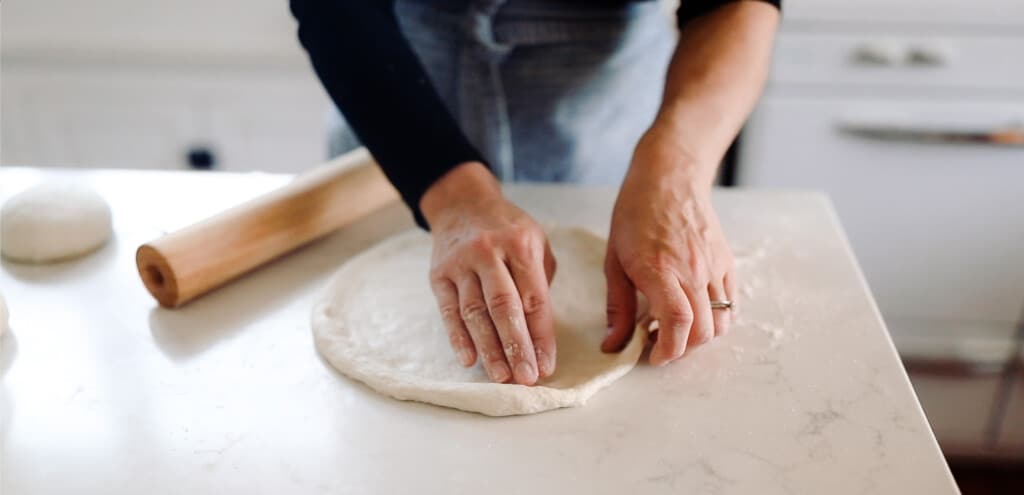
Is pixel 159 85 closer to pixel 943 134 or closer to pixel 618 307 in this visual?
pixel 618 307

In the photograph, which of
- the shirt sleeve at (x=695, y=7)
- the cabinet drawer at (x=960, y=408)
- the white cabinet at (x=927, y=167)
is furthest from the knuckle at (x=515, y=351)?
the cabinet drawer at (x=960, y=408)

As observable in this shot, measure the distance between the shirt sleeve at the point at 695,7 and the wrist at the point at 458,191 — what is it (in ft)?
1.03

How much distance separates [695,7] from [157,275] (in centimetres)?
64

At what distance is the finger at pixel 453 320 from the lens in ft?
2.27

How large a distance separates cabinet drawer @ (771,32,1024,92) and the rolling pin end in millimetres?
1121

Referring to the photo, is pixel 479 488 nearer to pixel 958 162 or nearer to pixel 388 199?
pixel 388 199

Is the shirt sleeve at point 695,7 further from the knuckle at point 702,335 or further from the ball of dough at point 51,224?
the ball of dough at point 51,224

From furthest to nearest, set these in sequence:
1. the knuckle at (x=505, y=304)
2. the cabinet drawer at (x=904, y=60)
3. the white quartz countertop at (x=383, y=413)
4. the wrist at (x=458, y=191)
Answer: the cabinet drawer at (x=904, y=60) < the wrist at (x=458, y=191) < the knuckle at (x=505, y=304) < the white quartz countertop at (x=383, y=413)

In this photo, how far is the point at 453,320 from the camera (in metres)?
0.71

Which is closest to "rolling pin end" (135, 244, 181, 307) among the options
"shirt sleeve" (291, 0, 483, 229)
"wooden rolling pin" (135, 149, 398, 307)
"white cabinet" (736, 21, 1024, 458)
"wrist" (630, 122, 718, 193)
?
"wooden rolling pin" (135, 149, 398, 307)

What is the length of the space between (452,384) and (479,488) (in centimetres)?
11

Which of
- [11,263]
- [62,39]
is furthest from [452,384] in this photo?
[62,39]

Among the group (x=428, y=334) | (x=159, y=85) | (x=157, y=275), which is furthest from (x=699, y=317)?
(x=159, y=85)

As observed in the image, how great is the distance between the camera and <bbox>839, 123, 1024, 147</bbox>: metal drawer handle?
145 cm
